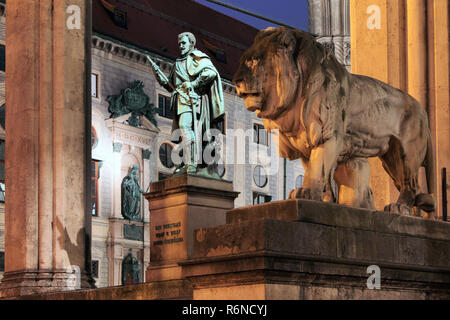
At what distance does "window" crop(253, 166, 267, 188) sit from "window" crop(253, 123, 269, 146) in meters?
1.55

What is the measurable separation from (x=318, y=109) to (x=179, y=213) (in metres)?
9.37

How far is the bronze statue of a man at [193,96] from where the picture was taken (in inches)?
688

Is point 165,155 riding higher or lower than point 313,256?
higher

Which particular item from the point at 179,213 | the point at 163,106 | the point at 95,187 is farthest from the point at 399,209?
the point at 163,106

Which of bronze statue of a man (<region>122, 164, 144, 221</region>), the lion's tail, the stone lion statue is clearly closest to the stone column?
the lion's tail

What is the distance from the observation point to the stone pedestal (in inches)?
251

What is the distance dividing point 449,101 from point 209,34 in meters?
42.1

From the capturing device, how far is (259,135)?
53375 millimetres

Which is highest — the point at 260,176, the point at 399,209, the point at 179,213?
the point at 260,176

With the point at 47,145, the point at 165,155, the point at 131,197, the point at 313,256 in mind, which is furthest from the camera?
the point at 165,155

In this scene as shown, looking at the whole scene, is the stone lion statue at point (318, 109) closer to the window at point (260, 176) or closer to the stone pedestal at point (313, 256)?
the stone pedestal at point (313, 256)

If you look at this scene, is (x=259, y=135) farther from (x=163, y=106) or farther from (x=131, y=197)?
(x=131, y=197)

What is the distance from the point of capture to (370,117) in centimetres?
787

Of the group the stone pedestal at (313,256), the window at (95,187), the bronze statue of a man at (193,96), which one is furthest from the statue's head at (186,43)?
the window at (95,187)
